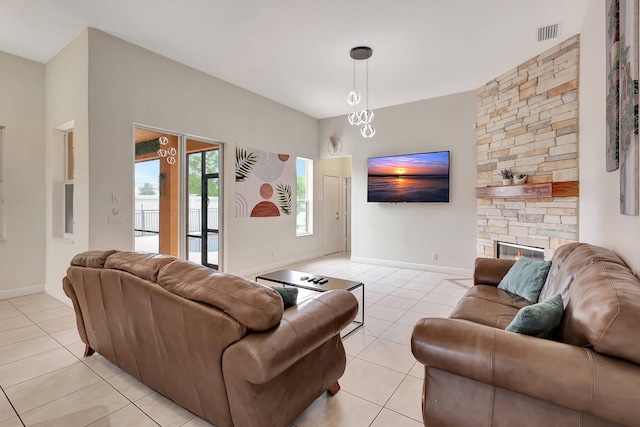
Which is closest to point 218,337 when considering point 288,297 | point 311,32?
point 288,297

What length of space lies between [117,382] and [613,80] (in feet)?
12.9

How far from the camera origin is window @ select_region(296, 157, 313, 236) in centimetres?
656

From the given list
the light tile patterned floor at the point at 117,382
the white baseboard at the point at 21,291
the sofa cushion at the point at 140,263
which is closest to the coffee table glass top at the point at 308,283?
the light tile patterned floor at the point at 117,382

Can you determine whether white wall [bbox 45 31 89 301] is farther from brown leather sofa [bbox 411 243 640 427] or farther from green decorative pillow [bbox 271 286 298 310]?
brown leather sofa [bbox 411 243 640 427]

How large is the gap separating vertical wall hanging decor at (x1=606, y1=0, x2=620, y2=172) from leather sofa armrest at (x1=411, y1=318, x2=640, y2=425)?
1.67m

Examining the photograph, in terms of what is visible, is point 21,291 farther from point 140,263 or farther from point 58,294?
point 140,263

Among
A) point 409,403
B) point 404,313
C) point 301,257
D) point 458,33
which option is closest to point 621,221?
point 409,403

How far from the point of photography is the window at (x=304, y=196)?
6.56 metres

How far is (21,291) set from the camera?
4.01 metres

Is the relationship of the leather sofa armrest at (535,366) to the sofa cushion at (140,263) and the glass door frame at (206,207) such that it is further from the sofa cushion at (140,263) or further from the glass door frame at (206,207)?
the glass door frame at (206,207)

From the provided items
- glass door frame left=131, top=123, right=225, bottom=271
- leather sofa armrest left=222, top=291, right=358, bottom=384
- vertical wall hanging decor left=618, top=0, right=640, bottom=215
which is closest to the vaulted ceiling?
glass door frame left=131, top=123, right=225, bottom=271

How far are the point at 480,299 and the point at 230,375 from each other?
197cm

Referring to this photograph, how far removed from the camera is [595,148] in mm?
2824

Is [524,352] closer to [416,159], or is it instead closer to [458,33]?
[458,33]
